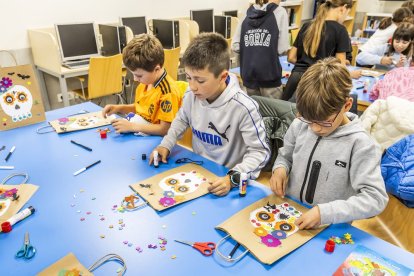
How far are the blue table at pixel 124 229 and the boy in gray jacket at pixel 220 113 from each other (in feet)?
0.39

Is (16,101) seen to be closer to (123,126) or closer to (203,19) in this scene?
(123,126)

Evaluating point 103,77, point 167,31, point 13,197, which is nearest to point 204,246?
point 13,197

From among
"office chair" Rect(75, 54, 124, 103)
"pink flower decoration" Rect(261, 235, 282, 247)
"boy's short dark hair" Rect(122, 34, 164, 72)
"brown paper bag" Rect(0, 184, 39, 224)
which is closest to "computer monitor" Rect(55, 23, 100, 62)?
"office chair" Rect(75, 54, 124, 103)

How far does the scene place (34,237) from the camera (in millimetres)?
971

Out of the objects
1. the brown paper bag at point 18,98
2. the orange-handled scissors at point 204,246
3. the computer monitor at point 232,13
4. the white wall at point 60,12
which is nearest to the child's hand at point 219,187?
the orange-handled scissors at point 204,246

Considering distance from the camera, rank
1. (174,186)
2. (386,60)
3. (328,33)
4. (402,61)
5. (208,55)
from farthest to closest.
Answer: (386,60)
(402,61)
(328,33)
(208,55)
(174,186)

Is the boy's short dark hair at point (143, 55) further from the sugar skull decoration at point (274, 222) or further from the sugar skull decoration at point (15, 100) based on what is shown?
the sugar skull decoration at point (274, 222)

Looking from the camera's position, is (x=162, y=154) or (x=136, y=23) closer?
(x=162, y=154)

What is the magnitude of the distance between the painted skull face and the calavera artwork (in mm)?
1036

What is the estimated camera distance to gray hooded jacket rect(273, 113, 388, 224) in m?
0.99

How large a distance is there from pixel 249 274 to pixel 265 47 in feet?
6.86

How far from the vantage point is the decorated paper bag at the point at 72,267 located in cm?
83

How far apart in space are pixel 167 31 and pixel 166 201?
3.63m

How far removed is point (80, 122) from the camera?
1.81m
